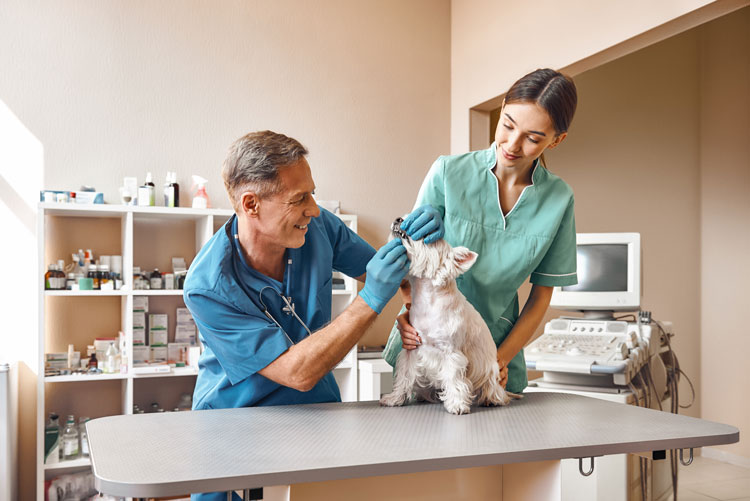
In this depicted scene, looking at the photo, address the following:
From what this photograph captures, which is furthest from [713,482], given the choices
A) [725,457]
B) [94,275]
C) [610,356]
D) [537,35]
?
[94,275]

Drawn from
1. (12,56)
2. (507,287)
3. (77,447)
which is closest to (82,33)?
A: (12,56)

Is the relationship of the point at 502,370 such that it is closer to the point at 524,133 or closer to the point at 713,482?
the point at 524,133

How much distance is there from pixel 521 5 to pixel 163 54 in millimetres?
2029

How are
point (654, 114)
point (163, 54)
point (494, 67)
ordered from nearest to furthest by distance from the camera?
point (163, 54), point (494, 67), point (654, 114)

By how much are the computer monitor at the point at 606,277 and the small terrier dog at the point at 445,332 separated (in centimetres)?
170

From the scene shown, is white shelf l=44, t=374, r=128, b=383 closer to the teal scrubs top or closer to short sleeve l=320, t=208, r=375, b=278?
short sleeve l=320, t=208, r=375, b=278

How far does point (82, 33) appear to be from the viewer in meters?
3.24

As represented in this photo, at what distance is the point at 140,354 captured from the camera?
3.12 meters

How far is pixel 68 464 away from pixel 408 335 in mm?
2271

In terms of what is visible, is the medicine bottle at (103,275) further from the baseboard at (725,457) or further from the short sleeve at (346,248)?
the baseboard at (725,457)

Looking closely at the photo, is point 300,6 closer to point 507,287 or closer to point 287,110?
point 287,110

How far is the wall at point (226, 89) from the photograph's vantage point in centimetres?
317

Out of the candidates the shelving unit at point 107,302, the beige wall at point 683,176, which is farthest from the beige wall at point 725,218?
the shelving unit at point 107,302

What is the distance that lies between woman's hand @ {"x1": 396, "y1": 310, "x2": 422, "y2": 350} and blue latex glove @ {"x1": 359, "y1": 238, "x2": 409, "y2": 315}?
0.29 feet
